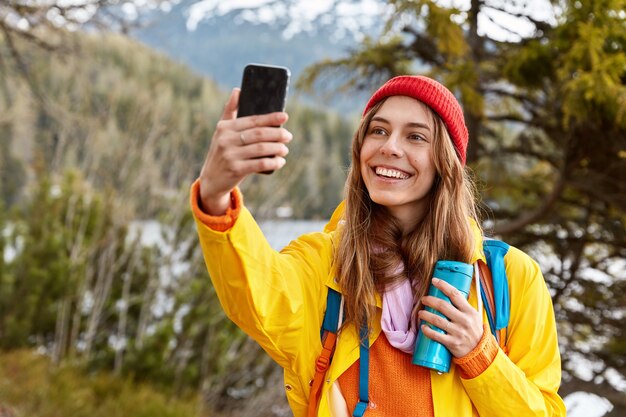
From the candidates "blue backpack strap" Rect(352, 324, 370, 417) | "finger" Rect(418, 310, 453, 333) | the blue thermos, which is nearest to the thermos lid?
the blue thermos

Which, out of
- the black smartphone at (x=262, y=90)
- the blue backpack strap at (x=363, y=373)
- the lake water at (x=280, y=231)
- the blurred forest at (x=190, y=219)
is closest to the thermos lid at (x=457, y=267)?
the blue backpack strap at (x=363, y=373)

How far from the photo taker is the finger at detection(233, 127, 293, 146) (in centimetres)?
126

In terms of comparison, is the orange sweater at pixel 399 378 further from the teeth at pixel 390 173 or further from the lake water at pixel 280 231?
the lake water at pixel 280 231

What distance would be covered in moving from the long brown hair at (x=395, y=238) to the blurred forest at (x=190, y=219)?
204 cm

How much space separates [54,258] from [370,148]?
7373 millimetres

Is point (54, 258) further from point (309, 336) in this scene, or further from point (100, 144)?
point (309, 336)

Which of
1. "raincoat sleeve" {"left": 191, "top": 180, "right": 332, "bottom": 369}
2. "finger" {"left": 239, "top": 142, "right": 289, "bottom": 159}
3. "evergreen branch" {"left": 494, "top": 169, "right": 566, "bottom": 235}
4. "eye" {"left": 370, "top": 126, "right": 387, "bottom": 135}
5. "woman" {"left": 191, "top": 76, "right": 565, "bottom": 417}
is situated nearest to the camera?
"finger" {"left": 239, "top": 142, "right": 289, "bottom": 159}

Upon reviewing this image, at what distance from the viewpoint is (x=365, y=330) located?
5.58 feet

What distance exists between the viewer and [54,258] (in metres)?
8.38

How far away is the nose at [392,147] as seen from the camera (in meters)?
1.77

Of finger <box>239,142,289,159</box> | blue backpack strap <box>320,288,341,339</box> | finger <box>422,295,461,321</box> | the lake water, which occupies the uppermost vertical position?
finger <box>239,142,289,159</box>

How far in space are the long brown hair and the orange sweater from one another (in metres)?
0.11

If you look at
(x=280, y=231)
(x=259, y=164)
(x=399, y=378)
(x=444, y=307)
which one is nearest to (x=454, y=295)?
(x=444, y=307)

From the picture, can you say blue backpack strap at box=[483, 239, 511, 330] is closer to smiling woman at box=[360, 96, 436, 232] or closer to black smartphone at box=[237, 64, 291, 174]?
smiling woman at box=[360, 96, 436, 232]
